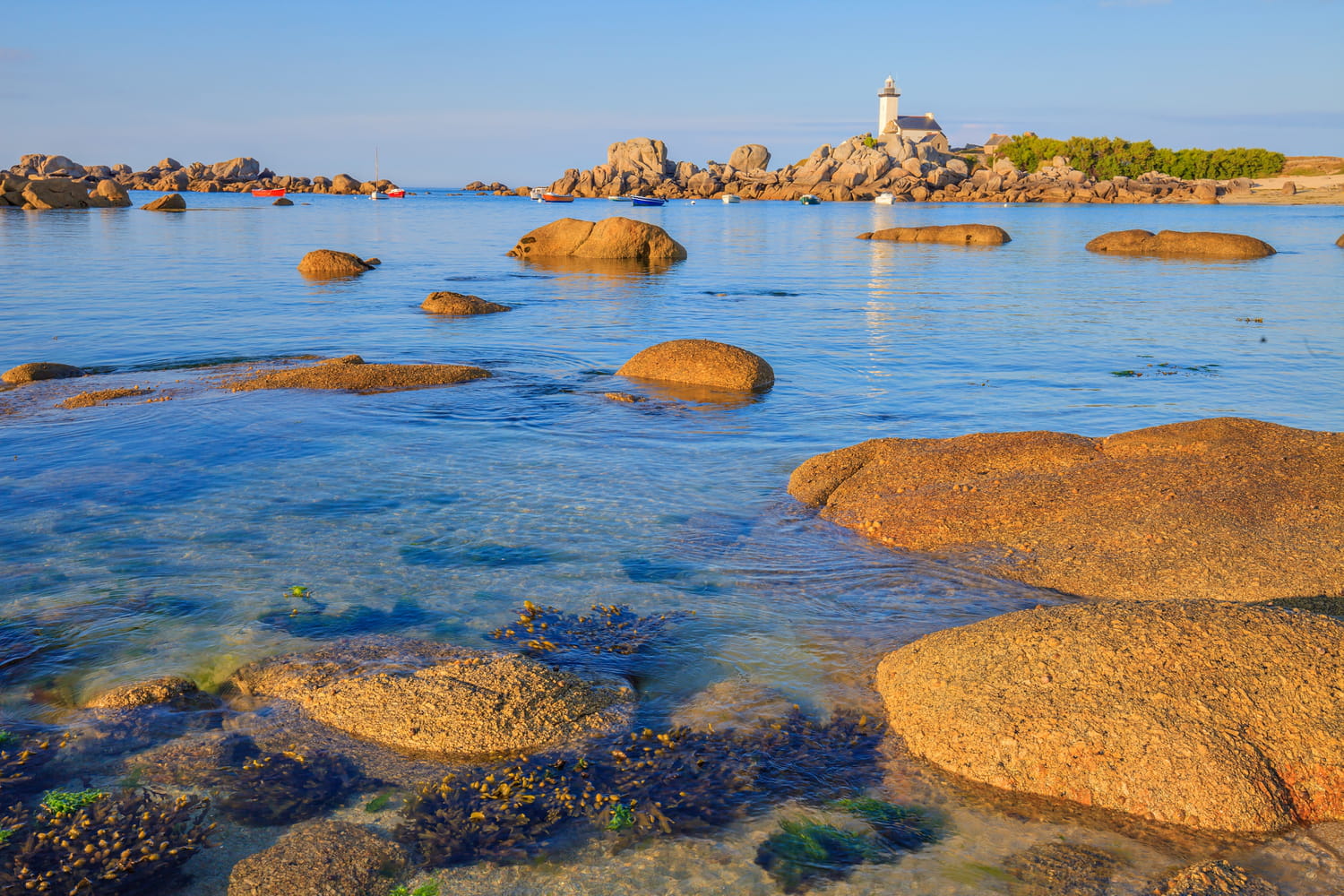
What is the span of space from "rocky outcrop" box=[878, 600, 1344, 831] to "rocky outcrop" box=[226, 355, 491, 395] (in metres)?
11.4

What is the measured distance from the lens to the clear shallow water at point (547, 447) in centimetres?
673

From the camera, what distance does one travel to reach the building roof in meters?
180

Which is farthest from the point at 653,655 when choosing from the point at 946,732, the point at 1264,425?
the point at 1264,425

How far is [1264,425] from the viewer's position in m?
9.35

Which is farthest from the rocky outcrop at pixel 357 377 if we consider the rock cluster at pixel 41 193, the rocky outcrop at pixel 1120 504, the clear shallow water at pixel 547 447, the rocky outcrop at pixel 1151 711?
the rock cluster at pixel 41 193

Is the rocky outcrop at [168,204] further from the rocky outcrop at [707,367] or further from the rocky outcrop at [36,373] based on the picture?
the rocky outcrop at [707,367]

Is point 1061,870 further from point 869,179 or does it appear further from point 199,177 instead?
point 199,177

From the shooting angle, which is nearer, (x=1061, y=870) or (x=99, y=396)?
(x=1061, y=870)

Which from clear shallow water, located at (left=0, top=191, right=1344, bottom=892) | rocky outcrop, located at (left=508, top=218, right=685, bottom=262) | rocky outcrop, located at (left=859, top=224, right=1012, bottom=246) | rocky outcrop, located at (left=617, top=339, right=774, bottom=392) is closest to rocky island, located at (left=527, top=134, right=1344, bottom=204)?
rocky outcrop, located at (left=859, top=224, right=1012, bottom=246)

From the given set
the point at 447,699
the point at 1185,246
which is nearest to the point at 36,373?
the point at 447,699

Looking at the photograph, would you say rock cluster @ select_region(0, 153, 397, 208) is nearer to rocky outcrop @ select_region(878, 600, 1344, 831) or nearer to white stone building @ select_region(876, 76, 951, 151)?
white stone building @ select_region(876, 76, 951, 151)

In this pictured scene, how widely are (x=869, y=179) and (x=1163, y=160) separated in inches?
1839

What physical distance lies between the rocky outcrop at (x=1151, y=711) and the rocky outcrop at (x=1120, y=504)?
5.32 feet

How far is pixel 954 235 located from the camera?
51219 mm
